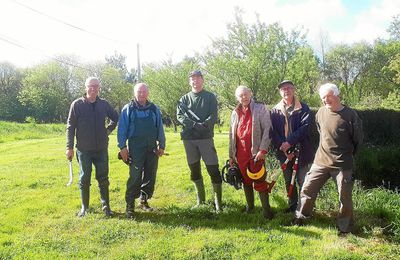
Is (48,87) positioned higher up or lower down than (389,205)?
higher up

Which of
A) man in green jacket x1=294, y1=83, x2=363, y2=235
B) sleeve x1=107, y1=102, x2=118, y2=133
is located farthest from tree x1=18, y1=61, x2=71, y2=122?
man in green jacket x1=294, y1=83, x2=363, y2=235

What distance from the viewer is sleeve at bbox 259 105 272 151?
541cm

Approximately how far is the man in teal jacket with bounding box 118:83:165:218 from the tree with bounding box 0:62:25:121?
5242 centimetres

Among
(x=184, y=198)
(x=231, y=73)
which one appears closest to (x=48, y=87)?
(x=231, y=73)

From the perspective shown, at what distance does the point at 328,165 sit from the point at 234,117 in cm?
151

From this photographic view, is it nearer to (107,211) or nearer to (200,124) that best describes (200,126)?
(200,124)

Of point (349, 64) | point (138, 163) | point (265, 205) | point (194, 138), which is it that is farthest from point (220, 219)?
point (349, 64)

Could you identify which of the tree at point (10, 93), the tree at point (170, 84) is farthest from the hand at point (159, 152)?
the tree at point (10, 93)

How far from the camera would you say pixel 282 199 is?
6402 mm

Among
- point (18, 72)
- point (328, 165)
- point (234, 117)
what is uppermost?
point (18, 72)

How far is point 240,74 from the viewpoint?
19.9 metres

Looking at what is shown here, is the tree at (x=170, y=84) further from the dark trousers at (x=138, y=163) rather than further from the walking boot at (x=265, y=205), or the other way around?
the walking boot at (x=265, y=205)

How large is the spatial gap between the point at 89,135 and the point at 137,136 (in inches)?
28.8

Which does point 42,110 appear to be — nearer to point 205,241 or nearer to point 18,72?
point 18,72
